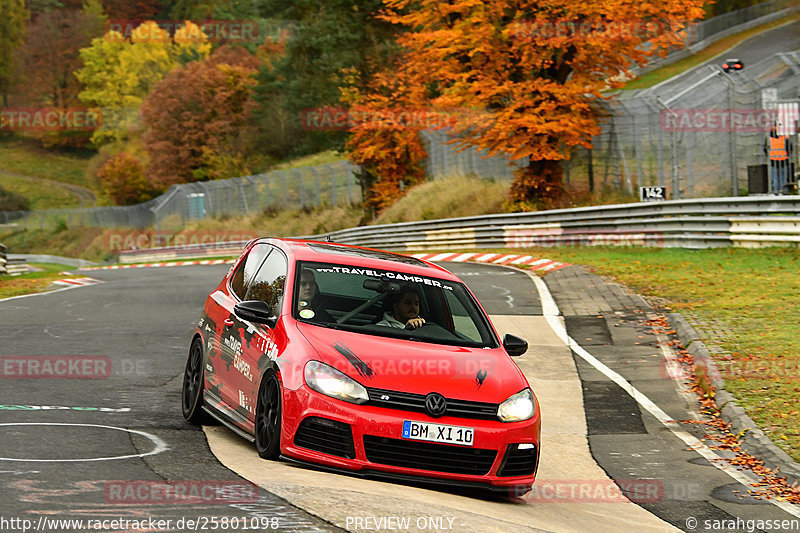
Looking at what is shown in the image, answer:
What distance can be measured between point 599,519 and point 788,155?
20.8 meters

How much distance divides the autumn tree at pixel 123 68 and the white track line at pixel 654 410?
11578 cm

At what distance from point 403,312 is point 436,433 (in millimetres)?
1483

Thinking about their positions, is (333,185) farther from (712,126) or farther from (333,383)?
(333,383)

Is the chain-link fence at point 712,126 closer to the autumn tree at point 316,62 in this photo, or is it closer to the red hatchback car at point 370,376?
the red hatchback car at point 370,376

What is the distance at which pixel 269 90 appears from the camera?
8319cm

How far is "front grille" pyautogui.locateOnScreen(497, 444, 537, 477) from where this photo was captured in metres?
7.24

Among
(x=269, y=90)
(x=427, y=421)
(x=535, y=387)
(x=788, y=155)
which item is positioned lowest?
(x=535, y=387)

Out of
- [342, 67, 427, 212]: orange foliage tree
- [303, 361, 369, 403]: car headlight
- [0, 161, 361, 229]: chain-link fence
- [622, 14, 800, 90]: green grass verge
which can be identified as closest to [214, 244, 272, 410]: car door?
[303, 361, 369, 403]: car headlight

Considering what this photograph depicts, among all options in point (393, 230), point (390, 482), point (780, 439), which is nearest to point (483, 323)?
point (390, 482)

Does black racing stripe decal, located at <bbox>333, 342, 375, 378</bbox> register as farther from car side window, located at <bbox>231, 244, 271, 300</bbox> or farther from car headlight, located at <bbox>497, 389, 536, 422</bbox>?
car side window, located at <bbox>231, 244, 271, 300</bbox>

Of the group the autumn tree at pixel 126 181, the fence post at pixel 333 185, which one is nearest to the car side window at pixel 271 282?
the fence post at pixel 333 185

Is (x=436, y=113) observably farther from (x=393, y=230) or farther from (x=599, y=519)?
(x=599, y=519)

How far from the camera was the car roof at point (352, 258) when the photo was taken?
8.68 m

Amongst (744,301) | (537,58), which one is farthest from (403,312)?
(537,58)
